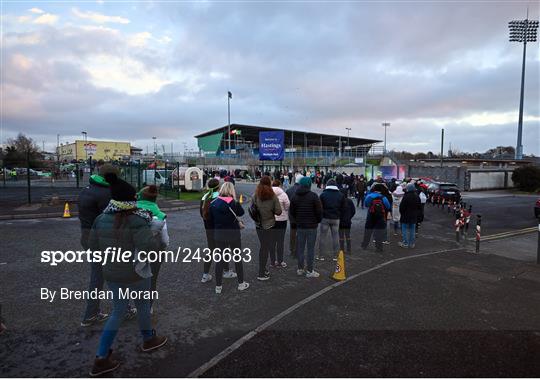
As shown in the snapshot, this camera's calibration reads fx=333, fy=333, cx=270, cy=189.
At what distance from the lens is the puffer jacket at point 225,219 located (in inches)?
210

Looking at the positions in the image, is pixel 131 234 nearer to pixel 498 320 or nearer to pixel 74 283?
pixel 74 283

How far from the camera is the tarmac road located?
3.59 metres

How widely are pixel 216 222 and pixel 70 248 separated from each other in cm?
501

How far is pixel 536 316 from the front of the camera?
192 inches

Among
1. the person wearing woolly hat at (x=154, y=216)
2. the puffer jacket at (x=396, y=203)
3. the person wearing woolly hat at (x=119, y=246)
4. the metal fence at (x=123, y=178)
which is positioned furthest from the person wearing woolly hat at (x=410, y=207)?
the metal fence at (x=123, y=178)

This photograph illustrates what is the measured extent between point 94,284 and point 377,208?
660 centimetres

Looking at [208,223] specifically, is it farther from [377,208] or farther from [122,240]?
[377,208]

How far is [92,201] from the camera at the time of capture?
4.37 meters

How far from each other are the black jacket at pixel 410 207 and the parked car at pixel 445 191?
12529mm

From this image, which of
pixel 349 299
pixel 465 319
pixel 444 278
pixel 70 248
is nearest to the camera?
pixel 465 319

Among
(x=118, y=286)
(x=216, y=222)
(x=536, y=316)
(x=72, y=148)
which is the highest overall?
(x=72, y=148)

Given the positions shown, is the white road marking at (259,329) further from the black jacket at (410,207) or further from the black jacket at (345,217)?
the black jacket at (410,207)

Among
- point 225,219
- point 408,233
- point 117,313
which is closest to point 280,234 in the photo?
point 225,219

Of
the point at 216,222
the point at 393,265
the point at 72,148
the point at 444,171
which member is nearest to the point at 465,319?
the point at 393,265
